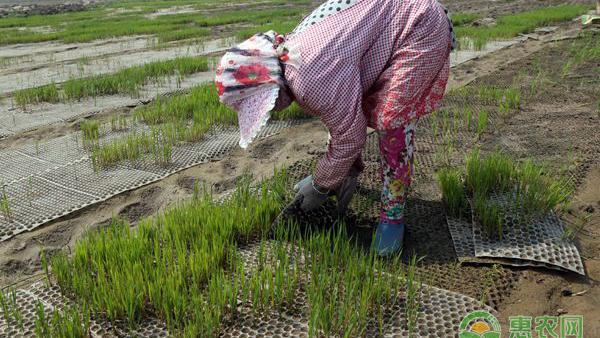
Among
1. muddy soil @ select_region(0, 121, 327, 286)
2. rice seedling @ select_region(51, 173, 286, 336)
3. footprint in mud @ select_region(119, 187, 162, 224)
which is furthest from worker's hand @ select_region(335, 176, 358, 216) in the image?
footprint in mud @ select_region(119, 187, 162, 224)

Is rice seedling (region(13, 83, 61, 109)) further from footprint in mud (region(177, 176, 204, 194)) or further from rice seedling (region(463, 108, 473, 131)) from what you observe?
rice seedling (region(463, 108, 473, 131))

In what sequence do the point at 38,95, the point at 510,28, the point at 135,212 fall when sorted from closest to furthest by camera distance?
the point at 135,212 → the point at 38,95 → the point at 510,28

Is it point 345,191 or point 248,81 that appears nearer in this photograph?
point 248,81

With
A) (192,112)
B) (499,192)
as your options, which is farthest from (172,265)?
(192,112)

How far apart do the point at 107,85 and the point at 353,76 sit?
3879mm

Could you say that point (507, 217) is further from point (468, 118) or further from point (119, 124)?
point (119, 124)

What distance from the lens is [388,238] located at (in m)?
1.99

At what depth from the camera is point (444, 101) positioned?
4184mm

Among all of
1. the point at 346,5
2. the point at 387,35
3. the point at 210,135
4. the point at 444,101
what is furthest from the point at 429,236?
the point at 444,101

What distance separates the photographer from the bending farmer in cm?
173

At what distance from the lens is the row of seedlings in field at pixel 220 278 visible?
1.59 metres

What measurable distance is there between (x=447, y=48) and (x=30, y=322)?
Answer: 1.74 metres

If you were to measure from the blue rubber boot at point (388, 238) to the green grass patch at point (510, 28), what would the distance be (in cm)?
537

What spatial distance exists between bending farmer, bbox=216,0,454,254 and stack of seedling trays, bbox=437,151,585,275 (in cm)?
34
